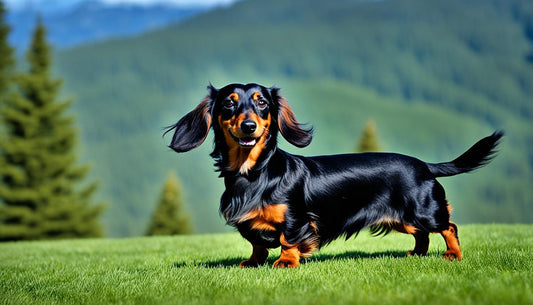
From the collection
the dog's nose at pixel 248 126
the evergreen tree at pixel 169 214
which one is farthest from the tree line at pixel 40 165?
the dog's nose at pixel 248 126

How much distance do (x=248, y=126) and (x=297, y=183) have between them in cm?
94

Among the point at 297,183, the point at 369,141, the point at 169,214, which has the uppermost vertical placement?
the point at 297,183

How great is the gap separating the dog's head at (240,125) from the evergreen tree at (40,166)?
69.7 ft

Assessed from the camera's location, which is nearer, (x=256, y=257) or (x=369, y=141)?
(x=256, y=257)

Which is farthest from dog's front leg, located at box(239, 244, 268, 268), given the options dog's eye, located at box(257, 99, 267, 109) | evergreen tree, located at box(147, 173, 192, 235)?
evergreen tree, located at box(147, 173, 192, 235)

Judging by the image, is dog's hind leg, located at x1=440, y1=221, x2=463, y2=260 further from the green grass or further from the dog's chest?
the dog's chest

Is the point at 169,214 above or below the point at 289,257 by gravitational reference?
below

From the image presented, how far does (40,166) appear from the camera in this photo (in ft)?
82.5

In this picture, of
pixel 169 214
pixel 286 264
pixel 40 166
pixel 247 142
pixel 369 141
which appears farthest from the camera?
pixel 169 214

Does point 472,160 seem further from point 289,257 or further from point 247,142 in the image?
point 247,142

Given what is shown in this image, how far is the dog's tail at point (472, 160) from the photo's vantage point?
5.66 meters

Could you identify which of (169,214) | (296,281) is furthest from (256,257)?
(169,214)

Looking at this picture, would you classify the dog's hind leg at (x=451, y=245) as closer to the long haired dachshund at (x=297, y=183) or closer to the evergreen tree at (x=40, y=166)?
the long haired dachshund at (x=297, y=183)

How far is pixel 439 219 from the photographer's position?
5.38 m
